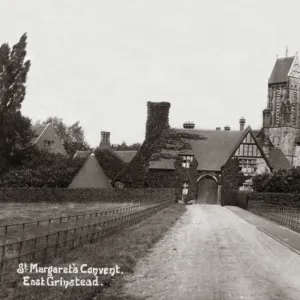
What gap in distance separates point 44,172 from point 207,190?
64.5 feet

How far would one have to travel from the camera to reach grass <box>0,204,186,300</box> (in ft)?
27.0

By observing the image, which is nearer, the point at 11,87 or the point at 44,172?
the point at 11,87

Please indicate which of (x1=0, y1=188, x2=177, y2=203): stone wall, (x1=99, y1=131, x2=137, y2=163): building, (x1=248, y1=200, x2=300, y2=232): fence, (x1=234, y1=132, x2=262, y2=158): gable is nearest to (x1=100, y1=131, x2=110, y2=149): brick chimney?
(x1=99, y1=131, x2=137, y2=163): building

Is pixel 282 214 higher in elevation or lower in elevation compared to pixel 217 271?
higher

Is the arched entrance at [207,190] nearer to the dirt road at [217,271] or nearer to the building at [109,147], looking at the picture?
the building at [109,147]

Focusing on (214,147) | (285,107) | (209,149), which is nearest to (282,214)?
(209,149)

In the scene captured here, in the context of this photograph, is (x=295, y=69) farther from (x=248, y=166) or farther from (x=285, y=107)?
(x=248, y=166)

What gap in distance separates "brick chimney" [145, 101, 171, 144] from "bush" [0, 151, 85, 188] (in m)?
9.58

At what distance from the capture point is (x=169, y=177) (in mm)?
56625

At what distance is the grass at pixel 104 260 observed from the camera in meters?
8.23

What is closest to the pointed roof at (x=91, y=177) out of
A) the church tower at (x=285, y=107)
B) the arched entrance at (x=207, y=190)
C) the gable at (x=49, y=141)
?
the gable at (x=49, y=141)

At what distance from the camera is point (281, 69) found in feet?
262

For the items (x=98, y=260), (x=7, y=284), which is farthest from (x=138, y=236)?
(x=7, y=284)

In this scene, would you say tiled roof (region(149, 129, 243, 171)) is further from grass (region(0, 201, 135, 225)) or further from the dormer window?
grass (region(0, 201, 135, 225))
